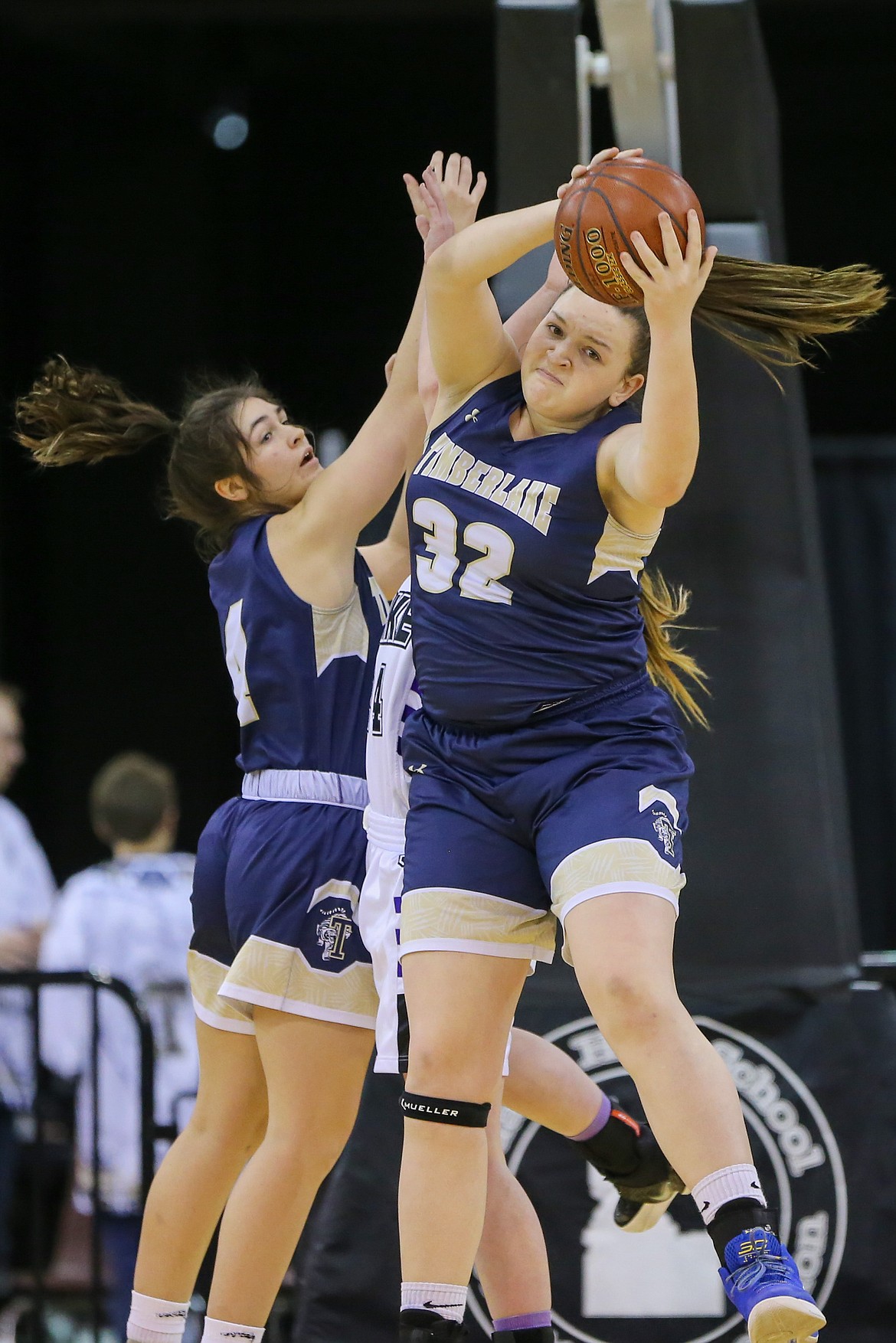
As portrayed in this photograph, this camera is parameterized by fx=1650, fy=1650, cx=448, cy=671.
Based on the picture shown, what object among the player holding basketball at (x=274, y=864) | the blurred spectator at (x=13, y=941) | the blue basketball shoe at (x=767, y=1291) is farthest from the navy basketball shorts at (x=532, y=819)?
the blurred spectator at (x=13, y=941)

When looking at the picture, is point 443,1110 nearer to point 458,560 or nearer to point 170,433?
point 458,560

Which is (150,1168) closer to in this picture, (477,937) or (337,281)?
(477,937)

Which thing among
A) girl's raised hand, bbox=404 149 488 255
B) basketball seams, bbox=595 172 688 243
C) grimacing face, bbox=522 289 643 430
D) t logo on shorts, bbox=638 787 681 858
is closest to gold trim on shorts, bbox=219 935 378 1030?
t logo on shorts, bbox=638 787 681 858

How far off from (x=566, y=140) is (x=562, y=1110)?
2.54m

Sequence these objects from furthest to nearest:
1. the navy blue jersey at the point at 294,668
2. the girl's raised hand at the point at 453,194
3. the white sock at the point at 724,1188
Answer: the navy blue jersey at the point at 294,668 < the girl's raised hand at the point at 453,194 < the white sock at the point at 724,1188

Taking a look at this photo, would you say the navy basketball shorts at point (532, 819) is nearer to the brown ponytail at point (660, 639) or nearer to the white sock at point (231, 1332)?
the brown ponytail at point (660, 639)

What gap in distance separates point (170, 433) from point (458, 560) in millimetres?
1124

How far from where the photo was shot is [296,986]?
316 centimetres

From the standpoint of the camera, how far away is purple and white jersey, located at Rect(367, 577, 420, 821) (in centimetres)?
312

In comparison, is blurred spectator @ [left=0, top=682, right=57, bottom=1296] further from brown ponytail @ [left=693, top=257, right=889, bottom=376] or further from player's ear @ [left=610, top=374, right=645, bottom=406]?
brown ponytail @ [left=693, top=257, right=889, bottom=376]

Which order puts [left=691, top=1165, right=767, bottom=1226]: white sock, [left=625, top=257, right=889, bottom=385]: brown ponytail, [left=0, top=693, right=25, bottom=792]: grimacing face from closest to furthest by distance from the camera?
[left=691, top=1165, right=767, bottom=1226]: white sock → [left=625, top=257, right=889, bottom=385]: brown ponytail → [left=0, top=693, right=25, bottom=792]: grimacing face

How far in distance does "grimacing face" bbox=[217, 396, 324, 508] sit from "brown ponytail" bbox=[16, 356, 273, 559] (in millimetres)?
18

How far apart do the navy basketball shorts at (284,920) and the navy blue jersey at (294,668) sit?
4.6 inches

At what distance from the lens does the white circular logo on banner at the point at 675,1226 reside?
385 cm
